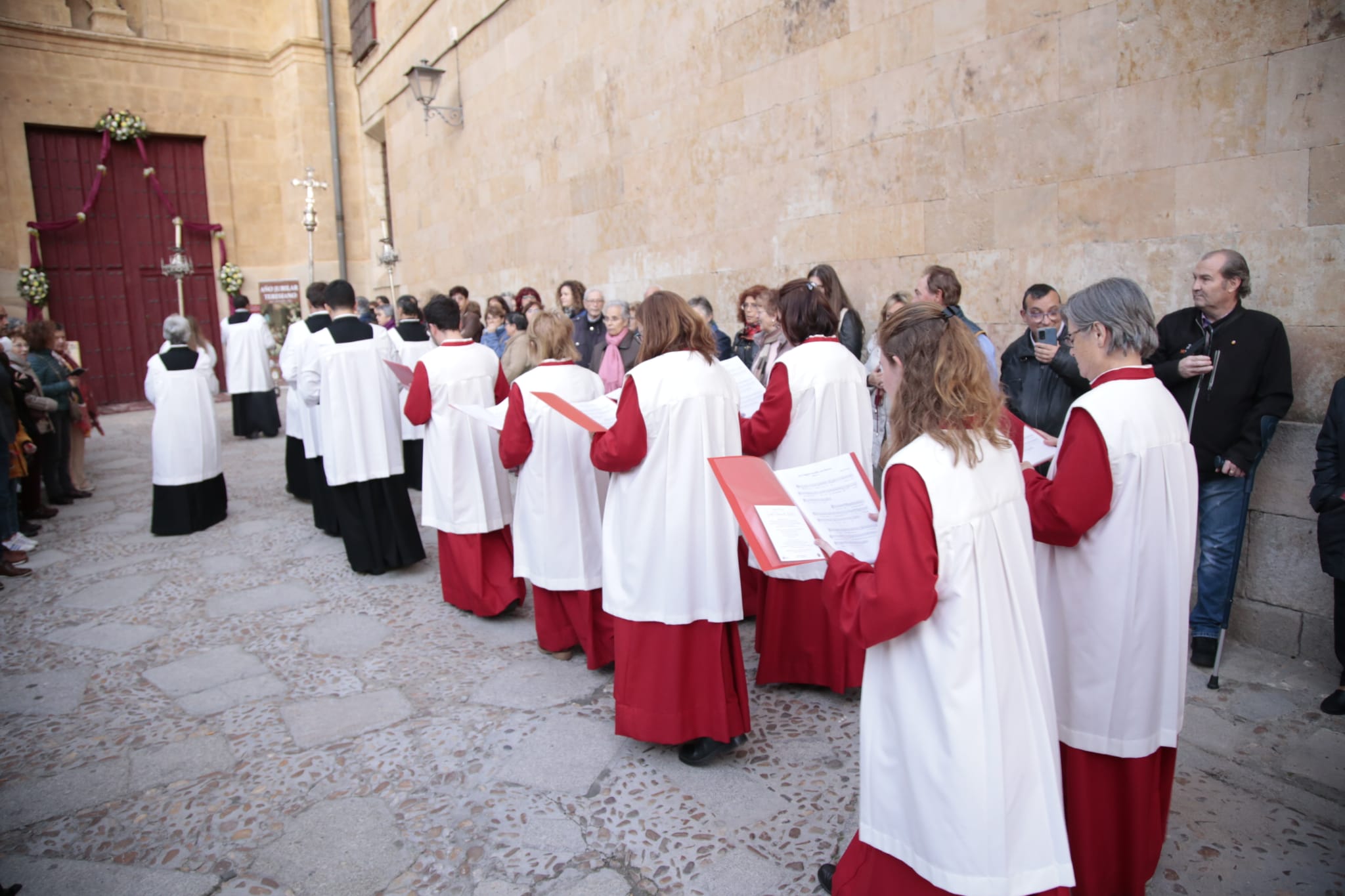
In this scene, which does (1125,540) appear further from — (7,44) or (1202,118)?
(7,44)

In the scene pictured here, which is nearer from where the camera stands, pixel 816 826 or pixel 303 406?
pixel 816 826

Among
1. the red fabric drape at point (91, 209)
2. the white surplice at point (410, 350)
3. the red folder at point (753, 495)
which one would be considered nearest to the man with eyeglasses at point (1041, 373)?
the red folder at point (753, 495)

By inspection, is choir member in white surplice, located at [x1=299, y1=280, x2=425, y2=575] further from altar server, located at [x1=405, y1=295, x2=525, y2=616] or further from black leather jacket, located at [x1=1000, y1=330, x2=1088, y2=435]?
black leather jacket, located at [x1=1000, y1=330, x2=1088, y2=435]

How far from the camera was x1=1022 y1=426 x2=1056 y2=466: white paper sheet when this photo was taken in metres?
2.75

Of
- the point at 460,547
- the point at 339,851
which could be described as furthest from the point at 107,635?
the point at 339,851

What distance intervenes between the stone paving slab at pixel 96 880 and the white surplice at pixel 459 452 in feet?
8.37

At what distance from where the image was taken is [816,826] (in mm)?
2955

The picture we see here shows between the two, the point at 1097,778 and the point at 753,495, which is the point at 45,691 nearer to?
the point at 753,495

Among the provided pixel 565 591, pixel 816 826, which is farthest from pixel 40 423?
pixel 816 826

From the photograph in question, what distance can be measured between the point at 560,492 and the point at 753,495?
231 cm

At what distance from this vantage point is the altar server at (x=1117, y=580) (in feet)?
→ 7.79

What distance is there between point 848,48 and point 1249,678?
469 centimetres

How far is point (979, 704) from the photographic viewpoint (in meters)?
1.92

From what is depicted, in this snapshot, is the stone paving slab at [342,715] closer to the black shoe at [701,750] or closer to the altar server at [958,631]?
the black shoe at [701,750]
